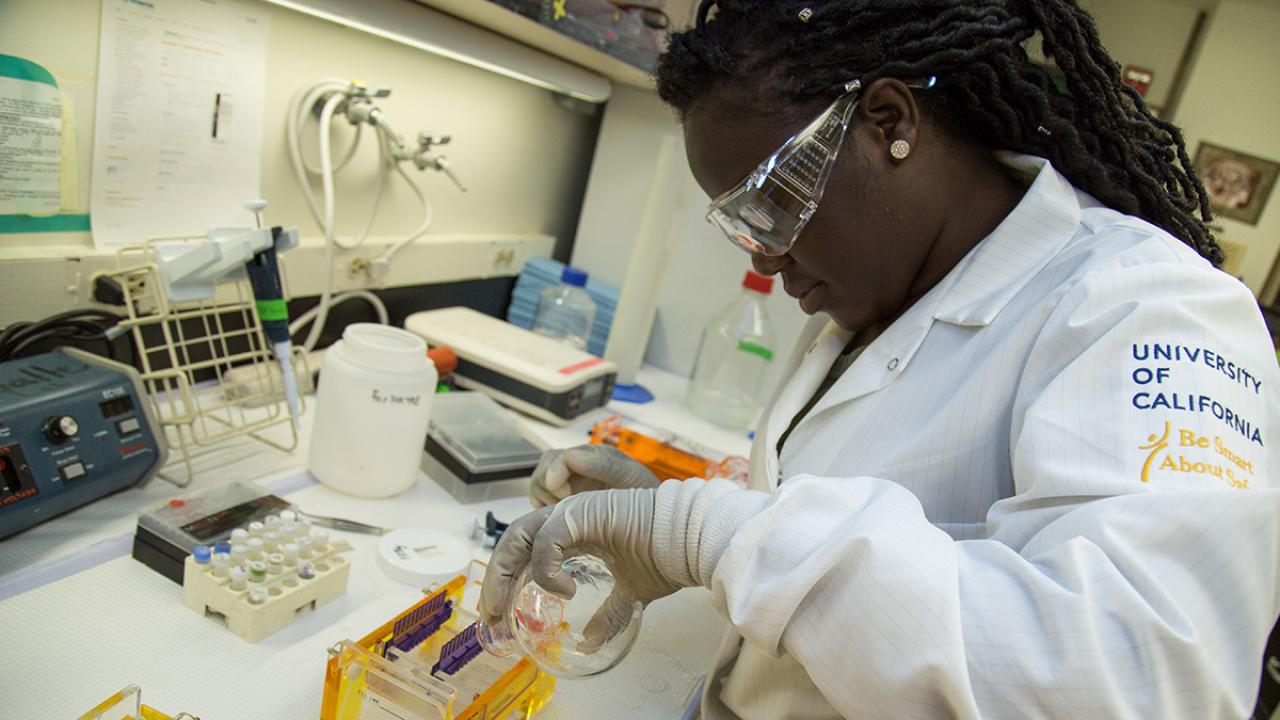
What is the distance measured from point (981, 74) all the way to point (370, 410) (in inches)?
38.6

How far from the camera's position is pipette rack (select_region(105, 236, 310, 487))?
1.16 meters

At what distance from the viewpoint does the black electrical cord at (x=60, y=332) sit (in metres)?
1.11

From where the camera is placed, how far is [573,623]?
85 centimetres

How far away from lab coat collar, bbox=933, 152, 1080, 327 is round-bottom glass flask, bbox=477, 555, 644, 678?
53cm

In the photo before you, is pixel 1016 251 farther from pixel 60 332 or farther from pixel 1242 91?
pixel 1242 91

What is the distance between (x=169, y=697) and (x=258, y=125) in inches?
41.9

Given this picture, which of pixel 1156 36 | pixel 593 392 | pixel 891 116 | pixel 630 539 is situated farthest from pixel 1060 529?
pixel 1156 36

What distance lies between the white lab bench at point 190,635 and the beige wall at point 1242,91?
11.2 feet

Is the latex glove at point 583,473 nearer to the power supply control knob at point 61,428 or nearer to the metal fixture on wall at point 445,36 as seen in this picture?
the power supply control knob at point 61,428

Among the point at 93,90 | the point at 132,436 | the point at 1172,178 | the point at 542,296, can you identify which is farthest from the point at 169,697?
the point at 542,296

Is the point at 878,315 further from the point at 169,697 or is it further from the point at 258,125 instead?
the point at 258,125

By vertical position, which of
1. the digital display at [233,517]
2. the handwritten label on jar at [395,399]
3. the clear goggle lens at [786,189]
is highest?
the clear goggle lens at [786,189]

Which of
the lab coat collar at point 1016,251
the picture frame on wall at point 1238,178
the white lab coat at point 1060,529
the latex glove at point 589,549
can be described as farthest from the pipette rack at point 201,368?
the picture frame on wall at point 1238,178

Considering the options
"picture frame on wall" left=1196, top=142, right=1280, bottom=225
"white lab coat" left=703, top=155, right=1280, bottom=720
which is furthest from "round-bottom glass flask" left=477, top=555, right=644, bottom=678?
"picture frame on wall" left=1196, top=142, right=1280, bottom=225
